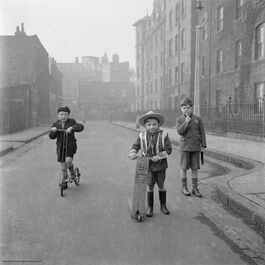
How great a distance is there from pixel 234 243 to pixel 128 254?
115 cm

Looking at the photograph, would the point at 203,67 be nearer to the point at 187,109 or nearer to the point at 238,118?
the point at 238,118

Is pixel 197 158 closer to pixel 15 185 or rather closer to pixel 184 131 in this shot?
pixel 184 131

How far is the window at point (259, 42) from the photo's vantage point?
21781mm

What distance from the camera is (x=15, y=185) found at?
727 centimetres

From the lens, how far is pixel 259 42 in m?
22.1

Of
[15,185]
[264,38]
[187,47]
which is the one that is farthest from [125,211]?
[187,47]

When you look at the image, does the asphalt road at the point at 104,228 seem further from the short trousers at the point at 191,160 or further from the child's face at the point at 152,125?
the child's face at the point at 152,125

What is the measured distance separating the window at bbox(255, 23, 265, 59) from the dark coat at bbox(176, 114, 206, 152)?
17.0 metres

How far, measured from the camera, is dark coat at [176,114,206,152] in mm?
6426

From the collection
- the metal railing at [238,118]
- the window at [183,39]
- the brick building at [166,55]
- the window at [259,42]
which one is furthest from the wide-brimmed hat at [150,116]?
the window at [183,39]

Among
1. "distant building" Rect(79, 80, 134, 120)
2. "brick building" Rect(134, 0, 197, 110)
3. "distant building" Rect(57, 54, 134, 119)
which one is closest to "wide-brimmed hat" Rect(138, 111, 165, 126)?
"brick building" Rect(134, 0, 197, 110)

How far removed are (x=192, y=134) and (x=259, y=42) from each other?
58.2 feet

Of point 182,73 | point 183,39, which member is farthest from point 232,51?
point 183,39

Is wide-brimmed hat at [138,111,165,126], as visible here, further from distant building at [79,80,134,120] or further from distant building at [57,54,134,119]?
distant building at [79,80,134,120]
